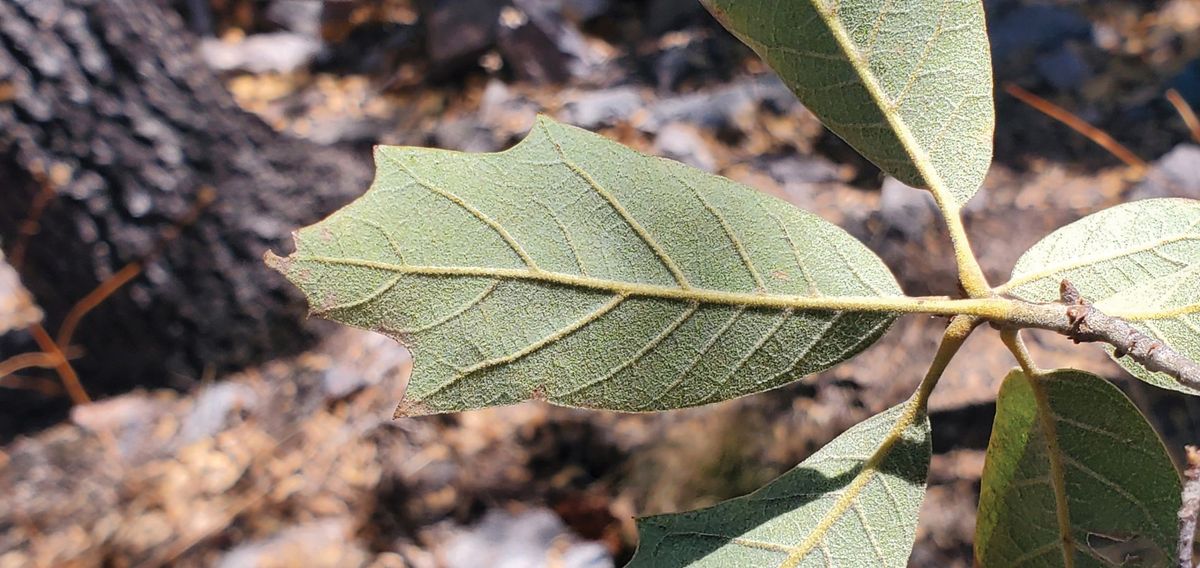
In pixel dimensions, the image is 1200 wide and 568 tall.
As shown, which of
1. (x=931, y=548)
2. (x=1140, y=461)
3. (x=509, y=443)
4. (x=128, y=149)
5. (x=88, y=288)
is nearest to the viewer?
(x=1140, y=461)

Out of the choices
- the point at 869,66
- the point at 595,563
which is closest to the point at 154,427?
the point at 595,563

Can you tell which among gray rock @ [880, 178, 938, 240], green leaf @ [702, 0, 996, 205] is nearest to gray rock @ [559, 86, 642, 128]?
gray rock @ [880, 178, 938, 240]

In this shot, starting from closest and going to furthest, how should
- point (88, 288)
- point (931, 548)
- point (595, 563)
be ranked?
1. point (931, 548)
2. point (595, 563)
3. point (88, 288)

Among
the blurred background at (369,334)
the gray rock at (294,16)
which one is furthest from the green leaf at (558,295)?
the gray rock at (294,16)

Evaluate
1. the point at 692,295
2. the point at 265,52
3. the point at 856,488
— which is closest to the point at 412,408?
the point at 692,295

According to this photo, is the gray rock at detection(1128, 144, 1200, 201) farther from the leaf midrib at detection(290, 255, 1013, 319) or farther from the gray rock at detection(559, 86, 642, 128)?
the leaf midrib at detection(290, 255, 1013, 319)

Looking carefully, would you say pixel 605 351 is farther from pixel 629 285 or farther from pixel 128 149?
pixel 128 149
